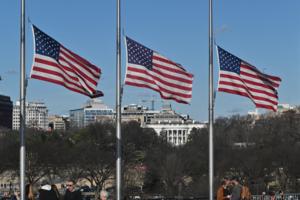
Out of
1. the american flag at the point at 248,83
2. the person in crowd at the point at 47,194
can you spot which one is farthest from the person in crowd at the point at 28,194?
the american flag at the point at 248,83

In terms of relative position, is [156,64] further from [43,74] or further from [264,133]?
[264,133]

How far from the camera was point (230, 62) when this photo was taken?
28.7m

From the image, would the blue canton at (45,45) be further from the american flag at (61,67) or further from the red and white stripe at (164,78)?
the red and white stripe at (164,78)

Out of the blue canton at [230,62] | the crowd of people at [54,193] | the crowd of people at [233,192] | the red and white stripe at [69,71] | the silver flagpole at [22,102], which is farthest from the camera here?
the blue canton at [230,62]

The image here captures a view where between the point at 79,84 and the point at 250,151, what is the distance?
237 ft

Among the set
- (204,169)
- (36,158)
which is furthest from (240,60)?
(204,169)

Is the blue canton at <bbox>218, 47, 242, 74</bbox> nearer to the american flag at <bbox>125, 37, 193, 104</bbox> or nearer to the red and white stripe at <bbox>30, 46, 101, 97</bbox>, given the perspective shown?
the american flag at <bbox>125, 37, 193, 104</bbox>

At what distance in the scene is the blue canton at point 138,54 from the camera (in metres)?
26.5

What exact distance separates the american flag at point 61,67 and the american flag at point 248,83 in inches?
197

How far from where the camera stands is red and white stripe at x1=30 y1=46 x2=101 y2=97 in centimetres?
2409

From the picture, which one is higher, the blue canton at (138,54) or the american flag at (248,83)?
the blue canton at (138,54)

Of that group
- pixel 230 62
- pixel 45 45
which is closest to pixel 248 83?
pixel 230 62

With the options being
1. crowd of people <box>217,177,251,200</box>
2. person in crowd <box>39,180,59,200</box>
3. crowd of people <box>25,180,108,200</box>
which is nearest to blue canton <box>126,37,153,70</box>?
crowd of people <box>217,177,251,200</box>

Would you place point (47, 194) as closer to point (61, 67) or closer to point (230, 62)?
point (61, 67)
